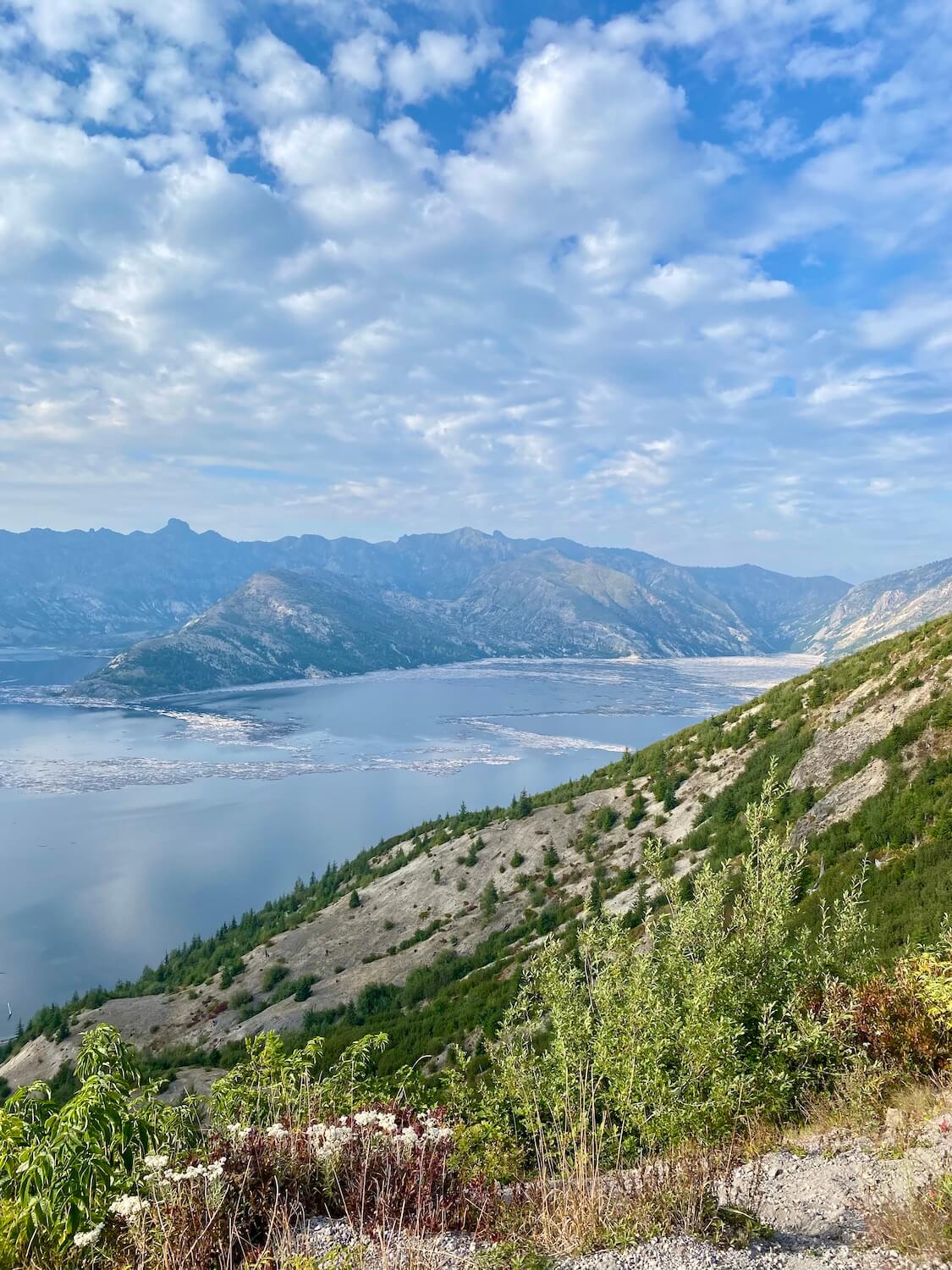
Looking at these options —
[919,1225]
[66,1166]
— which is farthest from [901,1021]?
[66,1166]

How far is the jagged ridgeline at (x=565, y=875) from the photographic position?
26.6m

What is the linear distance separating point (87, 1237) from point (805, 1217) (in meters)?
7.69

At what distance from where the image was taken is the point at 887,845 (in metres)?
24.9

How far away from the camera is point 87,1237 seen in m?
6.43

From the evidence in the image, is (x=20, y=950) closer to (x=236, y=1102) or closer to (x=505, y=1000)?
(x=505, y=1000)

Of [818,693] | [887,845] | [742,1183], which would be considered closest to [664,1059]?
[742,1183]

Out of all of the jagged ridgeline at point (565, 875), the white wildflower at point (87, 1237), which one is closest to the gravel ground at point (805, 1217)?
the white wildflower at point (87, 1237)

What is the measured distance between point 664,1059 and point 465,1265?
4.27 m

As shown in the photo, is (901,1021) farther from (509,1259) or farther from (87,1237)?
A: (87,1237)

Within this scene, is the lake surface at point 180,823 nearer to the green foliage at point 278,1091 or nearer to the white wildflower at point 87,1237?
the green foliage at point 278,1091

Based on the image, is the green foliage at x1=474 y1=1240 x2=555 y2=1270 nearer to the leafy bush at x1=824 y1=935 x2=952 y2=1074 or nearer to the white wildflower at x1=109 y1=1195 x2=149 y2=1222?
the white wildflower at x1=109 y1=1195 x2=149 y2=1222

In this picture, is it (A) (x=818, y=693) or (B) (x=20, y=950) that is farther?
(B) (x=20, y=950)

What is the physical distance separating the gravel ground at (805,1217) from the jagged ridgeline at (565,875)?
868 centimetres

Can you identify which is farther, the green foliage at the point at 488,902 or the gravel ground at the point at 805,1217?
the green foliage at the point at 488,902
